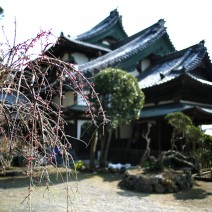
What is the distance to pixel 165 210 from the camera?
679 cm

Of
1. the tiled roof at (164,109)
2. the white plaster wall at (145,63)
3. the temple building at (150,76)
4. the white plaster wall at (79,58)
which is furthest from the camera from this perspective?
the white plaster wall at (145,63)

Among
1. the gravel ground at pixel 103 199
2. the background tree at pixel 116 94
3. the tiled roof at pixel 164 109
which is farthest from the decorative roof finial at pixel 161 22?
the gravel ground at pixel 103 199

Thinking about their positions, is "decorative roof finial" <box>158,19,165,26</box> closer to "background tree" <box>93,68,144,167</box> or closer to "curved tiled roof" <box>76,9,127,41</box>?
"curved tiled roof" <box>76,9,127,41</box>

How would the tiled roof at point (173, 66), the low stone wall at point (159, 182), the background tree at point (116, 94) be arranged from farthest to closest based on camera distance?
the tiled roof at point (173, 66) → the background tree at point (116, 94) → the low stone wall at point (159, 182)

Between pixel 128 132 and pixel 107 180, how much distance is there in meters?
8.67

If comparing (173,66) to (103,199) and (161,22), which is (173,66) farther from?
(103,199)

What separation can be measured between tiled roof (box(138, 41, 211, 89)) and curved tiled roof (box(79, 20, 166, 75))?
190cm

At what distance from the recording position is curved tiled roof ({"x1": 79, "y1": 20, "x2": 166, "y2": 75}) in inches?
757

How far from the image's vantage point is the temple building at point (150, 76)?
16.1 metres

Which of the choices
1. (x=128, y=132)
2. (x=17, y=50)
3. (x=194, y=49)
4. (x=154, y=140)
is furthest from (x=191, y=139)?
(x=194, y=49)

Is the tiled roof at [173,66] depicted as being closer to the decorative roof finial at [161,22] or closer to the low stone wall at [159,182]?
the decorative roof finial at [161,22]

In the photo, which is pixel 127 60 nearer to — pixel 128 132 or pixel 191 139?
pixel 128 132

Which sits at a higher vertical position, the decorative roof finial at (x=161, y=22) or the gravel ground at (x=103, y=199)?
the decorative roof finial at (x=161, y=22)

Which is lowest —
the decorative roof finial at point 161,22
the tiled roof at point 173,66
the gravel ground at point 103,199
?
the gravel ground at point 103,199
